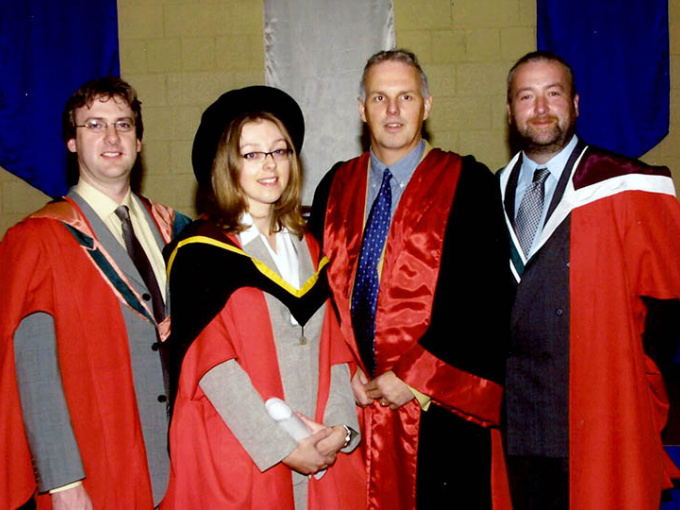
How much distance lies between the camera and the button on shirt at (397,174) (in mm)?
2254

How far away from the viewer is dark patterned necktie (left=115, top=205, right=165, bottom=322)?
6.60 ft

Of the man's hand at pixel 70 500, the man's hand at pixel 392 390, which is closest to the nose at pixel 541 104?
the man's hand at pixel 392 390

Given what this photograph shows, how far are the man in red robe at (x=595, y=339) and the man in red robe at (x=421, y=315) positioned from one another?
97 millimetres

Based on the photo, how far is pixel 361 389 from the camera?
2.15m

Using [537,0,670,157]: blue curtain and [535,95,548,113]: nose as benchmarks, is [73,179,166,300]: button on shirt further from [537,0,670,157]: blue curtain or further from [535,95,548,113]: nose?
[537,0,670,157]: blue curtain

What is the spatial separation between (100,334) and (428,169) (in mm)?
1148

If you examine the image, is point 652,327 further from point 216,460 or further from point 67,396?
point 67,396

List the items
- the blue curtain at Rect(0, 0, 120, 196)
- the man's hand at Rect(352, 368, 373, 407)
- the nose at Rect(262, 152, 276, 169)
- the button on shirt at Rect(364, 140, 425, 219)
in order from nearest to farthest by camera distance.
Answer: the nose at Rect(262, 152, 276, 169) → the man's hand at Rect(352, 368, 373, 407) → the button on shirt at Rect(364, 140, 425, 219) → the blue curtain at Rect(0, 0, 120, 196)

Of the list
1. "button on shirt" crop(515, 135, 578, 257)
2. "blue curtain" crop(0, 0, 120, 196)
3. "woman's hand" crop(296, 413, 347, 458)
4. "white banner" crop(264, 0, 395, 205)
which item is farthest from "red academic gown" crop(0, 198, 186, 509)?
"white banner" crop(264, 0, 395, 205)

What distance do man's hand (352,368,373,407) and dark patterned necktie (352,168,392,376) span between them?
33mm

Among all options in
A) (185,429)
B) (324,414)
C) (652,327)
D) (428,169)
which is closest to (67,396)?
(185,429)

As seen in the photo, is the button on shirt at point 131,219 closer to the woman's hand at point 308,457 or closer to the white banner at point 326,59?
the woman's hand at point 308,457

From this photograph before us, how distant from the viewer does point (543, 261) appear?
2158mm

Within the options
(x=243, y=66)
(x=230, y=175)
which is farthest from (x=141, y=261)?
(x=243, y=66)
